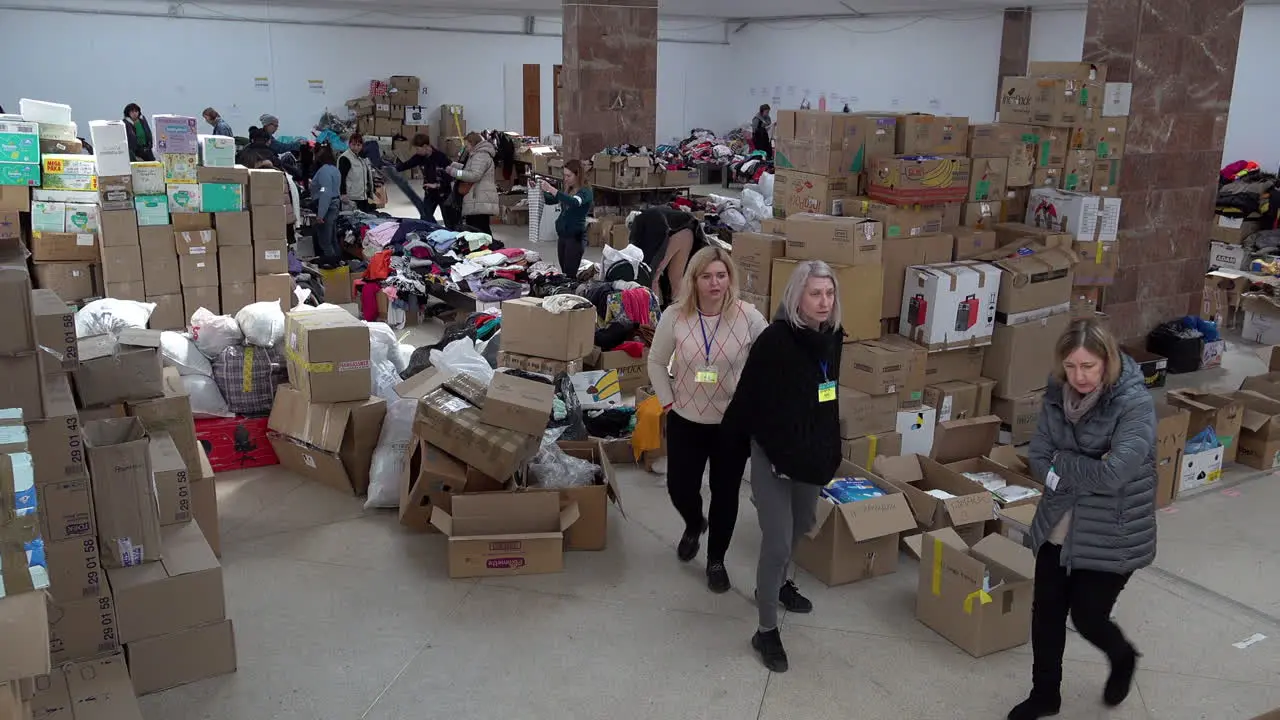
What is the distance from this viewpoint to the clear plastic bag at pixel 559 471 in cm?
405

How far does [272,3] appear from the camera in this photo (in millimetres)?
15531

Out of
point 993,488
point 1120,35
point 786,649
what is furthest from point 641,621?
point 1120,35

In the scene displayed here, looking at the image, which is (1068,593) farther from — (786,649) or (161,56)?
(161,56)

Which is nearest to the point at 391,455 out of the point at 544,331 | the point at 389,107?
the point at 544,331

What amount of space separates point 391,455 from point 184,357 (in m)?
1.26

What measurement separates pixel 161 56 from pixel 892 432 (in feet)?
46.8

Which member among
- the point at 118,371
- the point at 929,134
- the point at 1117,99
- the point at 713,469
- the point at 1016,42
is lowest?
the point at 713,469

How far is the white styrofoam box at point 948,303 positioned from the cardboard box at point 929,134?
0.65m

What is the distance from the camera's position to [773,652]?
3.14 meters

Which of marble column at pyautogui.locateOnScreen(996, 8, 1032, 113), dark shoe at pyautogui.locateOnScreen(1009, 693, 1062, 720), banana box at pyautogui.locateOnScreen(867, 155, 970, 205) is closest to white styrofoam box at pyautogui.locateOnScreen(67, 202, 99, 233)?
banana box at pyautogui.locateOnScreen(867, 155, 970, 205)

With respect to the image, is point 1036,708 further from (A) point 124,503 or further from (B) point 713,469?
(A) point 124,503

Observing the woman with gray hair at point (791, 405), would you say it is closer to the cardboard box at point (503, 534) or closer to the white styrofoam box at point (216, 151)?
the cardboard box at point (503, 534)

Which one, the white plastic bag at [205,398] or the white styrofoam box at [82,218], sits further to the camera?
the white styrofoam box at [82,218]

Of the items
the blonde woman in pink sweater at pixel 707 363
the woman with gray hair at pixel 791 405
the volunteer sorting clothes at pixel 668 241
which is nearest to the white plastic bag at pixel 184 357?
the volunteer sorting clothes at pixel 668 241
